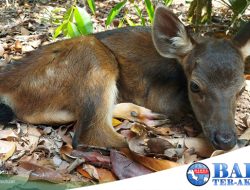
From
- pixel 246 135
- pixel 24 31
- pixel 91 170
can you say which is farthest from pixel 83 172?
pixel 24 31

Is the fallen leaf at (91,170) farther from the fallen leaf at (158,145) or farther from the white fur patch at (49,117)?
the white fur patch at (49,117)

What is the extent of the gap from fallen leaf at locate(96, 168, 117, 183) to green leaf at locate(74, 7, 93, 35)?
66.3 inches

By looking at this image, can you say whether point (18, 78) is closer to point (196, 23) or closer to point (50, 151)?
point (50, 151)

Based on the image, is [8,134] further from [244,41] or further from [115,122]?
[244,41]

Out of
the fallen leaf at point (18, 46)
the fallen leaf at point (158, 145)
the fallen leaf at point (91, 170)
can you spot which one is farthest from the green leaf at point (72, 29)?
the fallen leaf at point (91, 170)

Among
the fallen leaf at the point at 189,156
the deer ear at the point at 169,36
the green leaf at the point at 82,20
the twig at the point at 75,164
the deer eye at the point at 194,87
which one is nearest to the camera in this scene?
the twig at the point at 75,164

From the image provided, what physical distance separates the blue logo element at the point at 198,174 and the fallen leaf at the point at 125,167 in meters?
0.38

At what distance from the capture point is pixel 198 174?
3.36 metres

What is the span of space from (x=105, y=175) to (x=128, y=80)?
3.77 feet

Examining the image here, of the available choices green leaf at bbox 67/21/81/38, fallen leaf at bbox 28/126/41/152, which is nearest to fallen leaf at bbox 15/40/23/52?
green leaf at bbox 67/21/81/38

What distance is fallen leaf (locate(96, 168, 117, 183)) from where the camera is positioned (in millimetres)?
3633

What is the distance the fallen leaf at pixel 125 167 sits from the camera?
11.9 feet

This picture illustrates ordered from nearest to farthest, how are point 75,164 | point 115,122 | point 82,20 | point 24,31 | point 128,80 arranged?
point 75,164
point 115,122
point 128,80
point 82,20
point 24,31

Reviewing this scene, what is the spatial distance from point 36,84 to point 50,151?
1.98 feet
